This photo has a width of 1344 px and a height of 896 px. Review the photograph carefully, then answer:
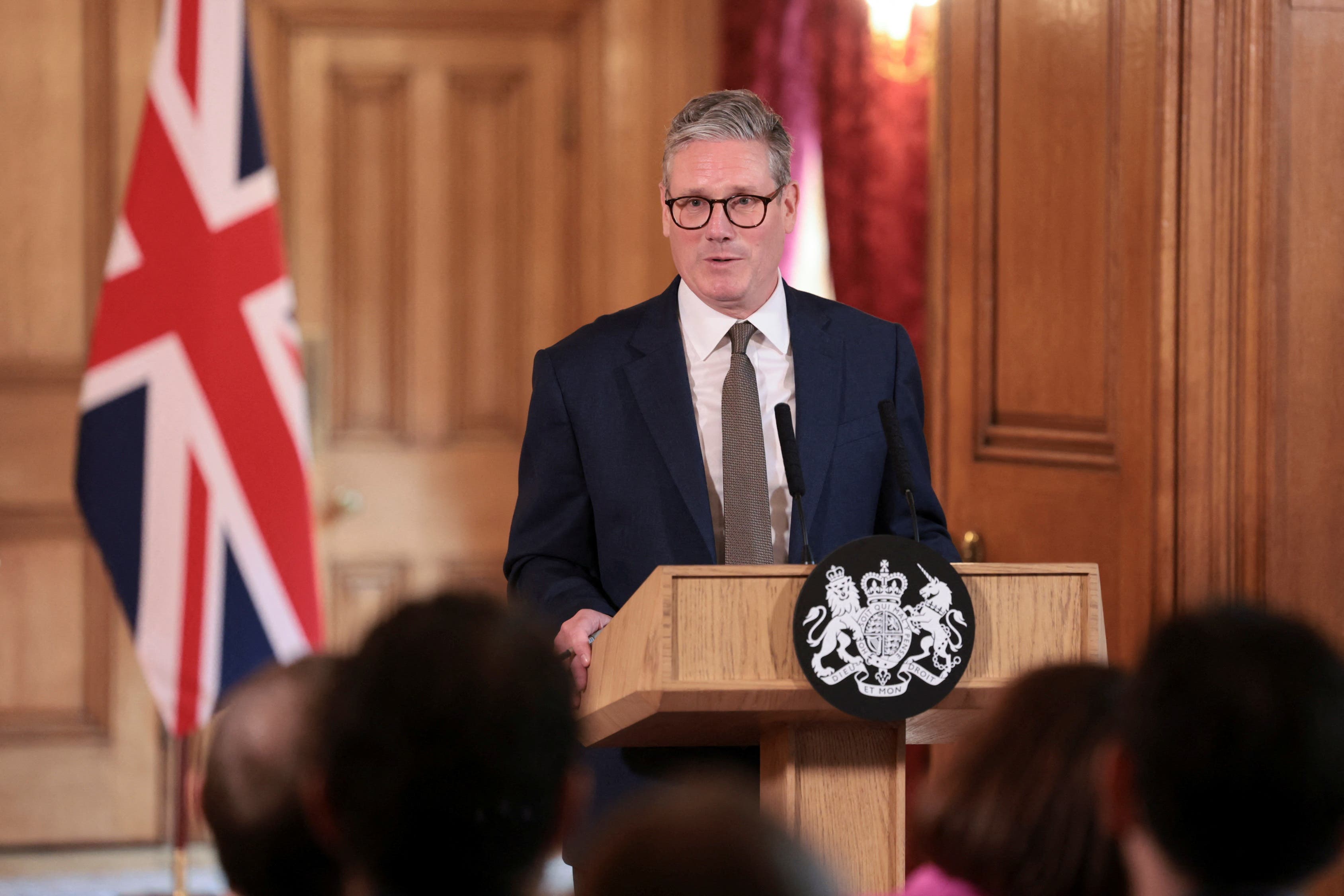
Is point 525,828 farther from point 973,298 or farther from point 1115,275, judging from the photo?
point 973,298

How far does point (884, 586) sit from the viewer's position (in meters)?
1.21

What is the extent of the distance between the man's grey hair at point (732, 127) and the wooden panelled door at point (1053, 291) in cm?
78

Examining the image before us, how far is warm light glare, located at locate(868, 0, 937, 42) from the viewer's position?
3.08 m

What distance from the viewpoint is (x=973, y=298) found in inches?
110

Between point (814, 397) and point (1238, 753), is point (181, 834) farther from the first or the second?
point (1238, 753)

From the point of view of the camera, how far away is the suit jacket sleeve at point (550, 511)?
1.75 meters

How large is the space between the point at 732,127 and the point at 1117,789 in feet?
3.77

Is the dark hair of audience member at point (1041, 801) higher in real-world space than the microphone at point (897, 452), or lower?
lower

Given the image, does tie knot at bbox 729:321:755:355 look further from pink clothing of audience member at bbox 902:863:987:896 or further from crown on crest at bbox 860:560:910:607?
pink clothing of audience member at bbox 902:863:987:896

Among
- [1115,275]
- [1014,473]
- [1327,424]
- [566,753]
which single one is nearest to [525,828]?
[566,753]

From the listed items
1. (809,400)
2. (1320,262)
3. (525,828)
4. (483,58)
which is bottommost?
(525,828)

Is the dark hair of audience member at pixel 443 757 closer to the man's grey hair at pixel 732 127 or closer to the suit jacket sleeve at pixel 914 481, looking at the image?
the suit jacket sleeve at pixel 914 481

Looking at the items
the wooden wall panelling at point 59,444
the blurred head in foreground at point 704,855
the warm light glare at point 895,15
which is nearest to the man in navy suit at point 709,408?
the blurred head in foreground at point 704,855

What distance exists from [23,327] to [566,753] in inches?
142
